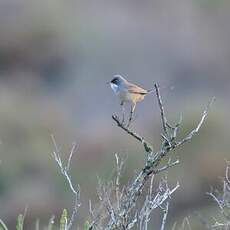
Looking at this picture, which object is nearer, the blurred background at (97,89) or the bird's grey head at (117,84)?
the bird's grey head at (117,84)

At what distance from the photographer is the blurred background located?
21.5 meters

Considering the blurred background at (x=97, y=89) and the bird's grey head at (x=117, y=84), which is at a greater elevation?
the bird's grey head at (x=117, y=84)

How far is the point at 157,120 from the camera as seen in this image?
23.0m

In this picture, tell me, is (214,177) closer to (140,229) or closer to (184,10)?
(184,10)

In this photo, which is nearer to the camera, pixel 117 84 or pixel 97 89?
pixel 117 84

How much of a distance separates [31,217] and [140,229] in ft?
42.2

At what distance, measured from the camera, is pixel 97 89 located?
24.2m

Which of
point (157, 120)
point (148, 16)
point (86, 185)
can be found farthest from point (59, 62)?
point (86, 185)

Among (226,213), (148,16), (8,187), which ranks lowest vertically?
(8,187)

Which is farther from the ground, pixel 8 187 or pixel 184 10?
pixel 184 10

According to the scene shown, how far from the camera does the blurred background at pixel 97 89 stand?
21.5 m

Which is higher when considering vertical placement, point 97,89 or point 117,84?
point 117,84

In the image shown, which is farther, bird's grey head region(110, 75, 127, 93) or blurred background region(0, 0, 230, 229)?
blurred background region(0, 0, 230, 229)

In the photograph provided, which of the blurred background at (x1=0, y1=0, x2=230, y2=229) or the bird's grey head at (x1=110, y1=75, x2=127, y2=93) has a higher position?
the bird's grey head at (x1=110, y1=75, x2=127, y2=93)
